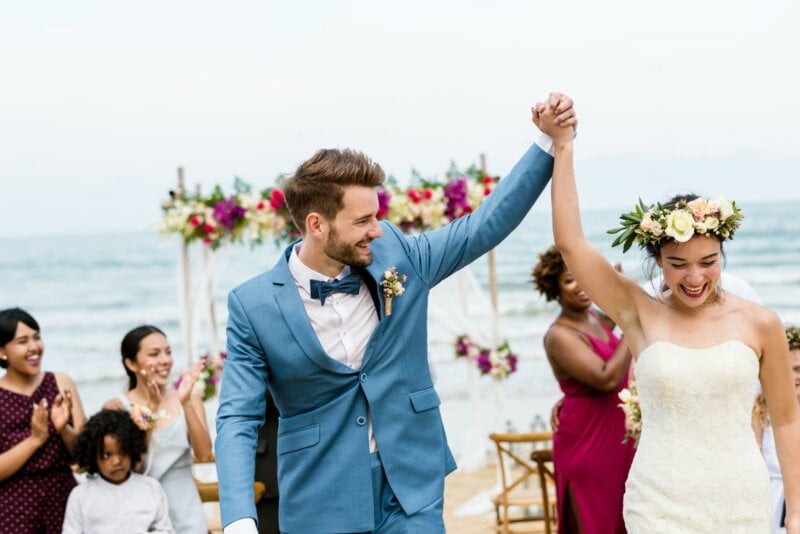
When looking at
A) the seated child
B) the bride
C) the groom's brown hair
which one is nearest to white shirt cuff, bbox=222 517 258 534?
the groom's brown hair

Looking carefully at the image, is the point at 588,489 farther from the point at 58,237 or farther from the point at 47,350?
the point at 58,237

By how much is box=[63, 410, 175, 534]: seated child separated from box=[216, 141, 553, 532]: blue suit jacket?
2055 mm

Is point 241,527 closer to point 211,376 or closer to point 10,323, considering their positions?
point 10,323

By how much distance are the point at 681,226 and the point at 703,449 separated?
2.13 feet

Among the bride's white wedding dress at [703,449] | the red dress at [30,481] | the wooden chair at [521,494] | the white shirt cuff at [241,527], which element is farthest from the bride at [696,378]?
the wooden chair at [521,494]

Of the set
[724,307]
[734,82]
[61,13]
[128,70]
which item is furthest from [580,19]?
[724,307]

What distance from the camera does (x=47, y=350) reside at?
2662cm

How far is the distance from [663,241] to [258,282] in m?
1.22

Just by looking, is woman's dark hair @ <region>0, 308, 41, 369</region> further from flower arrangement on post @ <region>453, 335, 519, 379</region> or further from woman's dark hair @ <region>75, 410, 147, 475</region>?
flower arrangement on post @ <region>453, 335, 519, 379</region>

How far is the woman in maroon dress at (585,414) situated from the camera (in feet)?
20.1

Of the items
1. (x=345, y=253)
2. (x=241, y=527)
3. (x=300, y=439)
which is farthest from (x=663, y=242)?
(x=241, y=527)

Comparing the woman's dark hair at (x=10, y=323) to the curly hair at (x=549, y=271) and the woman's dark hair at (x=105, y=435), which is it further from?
the curly hair at (x=549, y=271)

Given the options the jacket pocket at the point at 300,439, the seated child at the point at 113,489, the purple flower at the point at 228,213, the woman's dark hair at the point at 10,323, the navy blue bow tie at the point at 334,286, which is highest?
the purple flower at the point at 228,213

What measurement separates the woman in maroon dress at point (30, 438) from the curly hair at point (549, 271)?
2.44m
